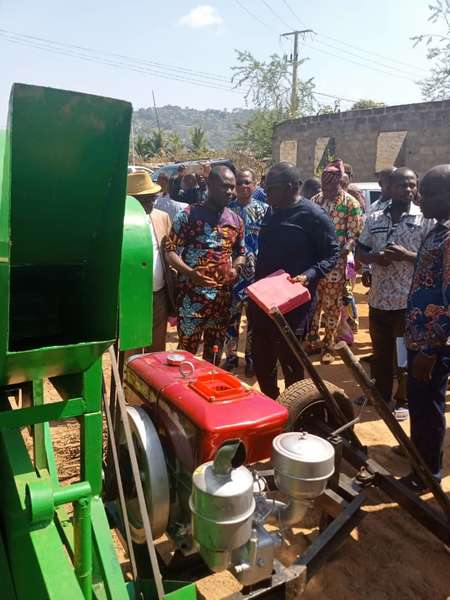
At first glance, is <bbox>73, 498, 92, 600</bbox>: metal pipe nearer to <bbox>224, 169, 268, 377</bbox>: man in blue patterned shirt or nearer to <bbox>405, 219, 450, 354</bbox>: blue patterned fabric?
<bbox>405, 219, 450, 354</bbox>: blue patterned fabric

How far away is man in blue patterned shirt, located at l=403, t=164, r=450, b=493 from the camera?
2729 millimetres

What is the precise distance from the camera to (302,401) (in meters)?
2.75

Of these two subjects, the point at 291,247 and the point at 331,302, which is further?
the point at 331,302

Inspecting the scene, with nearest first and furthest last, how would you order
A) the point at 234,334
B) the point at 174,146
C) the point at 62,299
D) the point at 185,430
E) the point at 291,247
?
the point at 62,299 → the point at 185,430 → the point at 291,247 → the point at 234,334 → the point at 174,146

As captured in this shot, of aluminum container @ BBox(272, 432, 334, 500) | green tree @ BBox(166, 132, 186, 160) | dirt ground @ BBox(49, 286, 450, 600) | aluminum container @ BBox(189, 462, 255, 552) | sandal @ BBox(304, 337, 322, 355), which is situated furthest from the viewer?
green tree @ BBox(166, 132, 186, 160)

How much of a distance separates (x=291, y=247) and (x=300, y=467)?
197 centimetres

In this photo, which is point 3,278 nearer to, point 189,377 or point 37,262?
point 37,262

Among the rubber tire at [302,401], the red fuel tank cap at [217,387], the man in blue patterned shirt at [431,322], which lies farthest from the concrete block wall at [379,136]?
the red fuel tank cap at [217,387]

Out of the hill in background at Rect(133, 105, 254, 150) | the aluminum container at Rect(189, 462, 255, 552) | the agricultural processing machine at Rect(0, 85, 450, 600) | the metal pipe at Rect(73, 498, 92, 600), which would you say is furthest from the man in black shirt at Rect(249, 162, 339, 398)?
the hill in background at Rect(133, 105, 254, 150)

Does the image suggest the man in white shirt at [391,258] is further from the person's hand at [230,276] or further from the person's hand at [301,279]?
the person's hand at [230,276]

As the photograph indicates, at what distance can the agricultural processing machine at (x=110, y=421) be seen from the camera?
1.23m

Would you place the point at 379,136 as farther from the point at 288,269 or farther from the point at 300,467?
the point at 300,467

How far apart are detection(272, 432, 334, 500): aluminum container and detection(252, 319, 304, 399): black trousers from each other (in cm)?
171

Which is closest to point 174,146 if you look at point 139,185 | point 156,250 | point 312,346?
point 312,346
